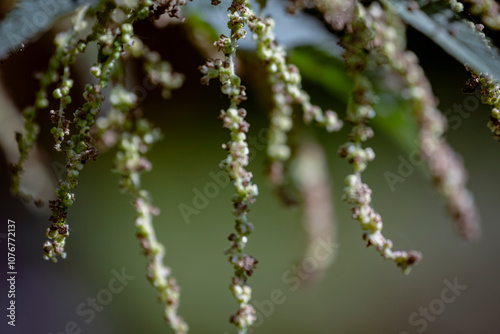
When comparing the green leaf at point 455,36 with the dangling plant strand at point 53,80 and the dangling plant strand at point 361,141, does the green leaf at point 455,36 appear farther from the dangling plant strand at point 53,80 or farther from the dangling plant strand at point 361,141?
the dangling plant strand at point 53,80

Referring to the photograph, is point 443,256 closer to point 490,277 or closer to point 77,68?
point 490,277

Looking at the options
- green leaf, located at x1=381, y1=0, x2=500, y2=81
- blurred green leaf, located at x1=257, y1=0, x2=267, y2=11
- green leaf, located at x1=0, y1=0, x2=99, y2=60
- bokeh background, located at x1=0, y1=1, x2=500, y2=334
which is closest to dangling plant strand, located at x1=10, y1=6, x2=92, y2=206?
green leaf, located at x1=0, y1=0, x2=99, y2=60

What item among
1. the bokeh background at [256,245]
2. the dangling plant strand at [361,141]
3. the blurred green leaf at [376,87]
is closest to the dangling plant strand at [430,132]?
the dangling plant strand at [361,141]

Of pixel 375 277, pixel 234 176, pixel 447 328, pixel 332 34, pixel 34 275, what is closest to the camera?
pixel 234 176

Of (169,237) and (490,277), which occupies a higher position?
(490,277)

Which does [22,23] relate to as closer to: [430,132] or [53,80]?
[53,80]

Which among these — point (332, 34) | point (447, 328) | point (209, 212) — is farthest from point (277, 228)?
point (332, 34)

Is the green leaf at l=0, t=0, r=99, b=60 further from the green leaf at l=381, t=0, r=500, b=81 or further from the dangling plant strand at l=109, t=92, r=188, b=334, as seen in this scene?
the green leaf at l=381, t=0, r=500, b=81
